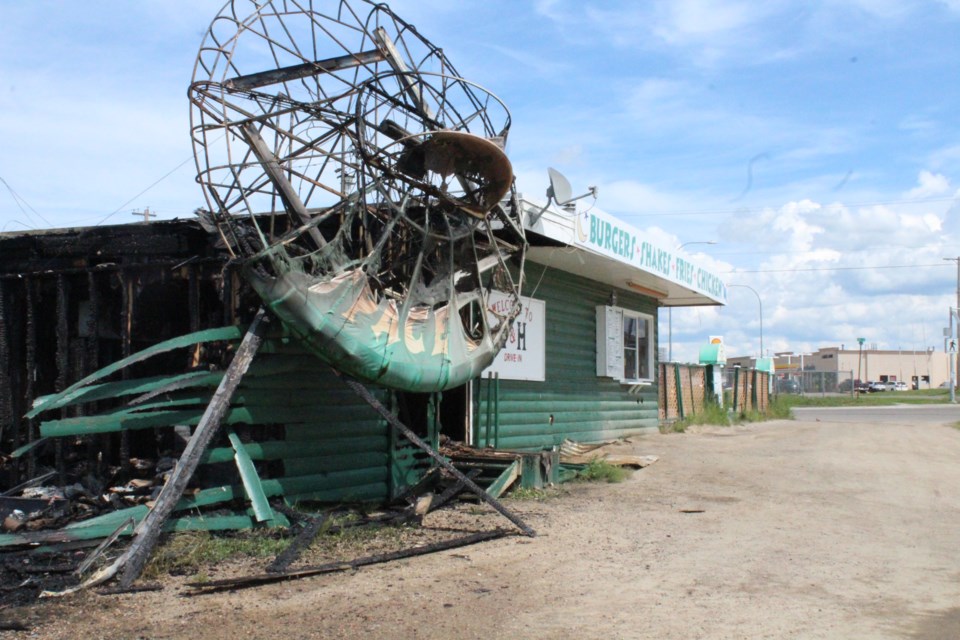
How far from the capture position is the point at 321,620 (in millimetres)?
5422

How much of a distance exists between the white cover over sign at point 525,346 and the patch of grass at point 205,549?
5.71 metres

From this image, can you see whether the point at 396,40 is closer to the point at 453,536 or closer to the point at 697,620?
the point at 453,536

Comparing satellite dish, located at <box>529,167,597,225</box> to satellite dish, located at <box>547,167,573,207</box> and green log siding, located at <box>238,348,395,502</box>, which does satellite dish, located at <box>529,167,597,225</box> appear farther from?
green log siding, located at <box>238,348,395,502</box>

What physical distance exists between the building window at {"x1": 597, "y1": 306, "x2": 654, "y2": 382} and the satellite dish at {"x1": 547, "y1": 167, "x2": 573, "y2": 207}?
16.4 ft

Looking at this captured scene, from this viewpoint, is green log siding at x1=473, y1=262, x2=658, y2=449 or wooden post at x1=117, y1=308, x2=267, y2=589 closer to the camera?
wooden post at x1=117, y1=308, x2=267, y2=589

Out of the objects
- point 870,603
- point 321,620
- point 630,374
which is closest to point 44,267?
point 321,620

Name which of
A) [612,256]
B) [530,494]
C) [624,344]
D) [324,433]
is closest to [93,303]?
[324,433]

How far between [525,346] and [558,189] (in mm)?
2989

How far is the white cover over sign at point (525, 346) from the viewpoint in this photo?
12.8 meters

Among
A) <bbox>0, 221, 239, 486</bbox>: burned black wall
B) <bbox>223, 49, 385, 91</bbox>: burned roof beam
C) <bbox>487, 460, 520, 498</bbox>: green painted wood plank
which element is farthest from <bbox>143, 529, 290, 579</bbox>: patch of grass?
<bbox>223, 49, 385, 91</bbox>: burned roof beam

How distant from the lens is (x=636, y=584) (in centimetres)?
657

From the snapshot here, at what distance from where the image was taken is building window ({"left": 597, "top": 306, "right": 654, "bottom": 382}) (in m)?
16.1

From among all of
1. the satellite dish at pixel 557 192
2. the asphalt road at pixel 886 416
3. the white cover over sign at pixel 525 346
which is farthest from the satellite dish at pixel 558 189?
the asphalt road at pixel 886 416

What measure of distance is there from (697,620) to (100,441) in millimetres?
6113
